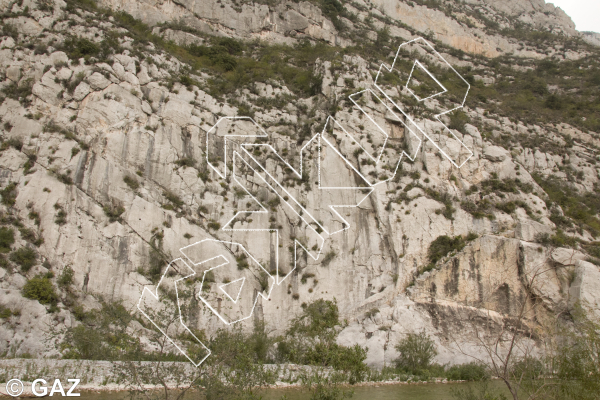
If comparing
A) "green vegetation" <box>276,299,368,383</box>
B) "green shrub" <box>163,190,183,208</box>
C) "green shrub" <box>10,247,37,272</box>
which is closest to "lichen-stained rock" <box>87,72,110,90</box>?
"green shrub" <box>163,190,183,208</box>

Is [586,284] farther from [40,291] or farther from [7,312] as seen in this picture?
[7,312]

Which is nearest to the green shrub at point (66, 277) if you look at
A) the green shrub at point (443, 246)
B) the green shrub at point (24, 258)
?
the green shrub at point (24, 258)

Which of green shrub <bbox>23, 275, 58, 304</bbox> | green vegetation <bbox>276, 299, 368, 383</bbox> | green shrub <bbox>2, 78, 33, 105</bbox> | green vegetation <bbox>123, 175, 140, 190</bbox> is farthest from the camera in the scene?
green shrub <bbox>2, 78, 33, 105</bbox>

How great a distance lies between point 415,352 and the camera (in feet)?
79.0

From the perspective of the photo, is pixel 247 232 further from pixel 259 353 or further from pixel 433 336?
pixel 433 336

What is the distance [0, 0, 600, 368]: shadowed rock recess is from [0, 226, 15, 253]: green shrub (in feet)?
0.24

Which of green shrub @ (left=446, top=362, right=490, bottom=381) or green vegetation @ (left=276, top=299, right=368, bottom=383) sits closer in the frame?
green vegetation @ (left=276, top=299, right=368, bottom=383)

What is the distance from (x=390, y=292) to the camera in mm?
26500

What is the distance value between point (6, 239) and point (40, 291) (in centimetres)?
428

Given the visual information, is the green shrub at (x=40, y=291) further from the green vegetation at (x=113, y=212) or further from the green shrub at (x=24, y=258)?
the green vegetation at (x=113, y=212)

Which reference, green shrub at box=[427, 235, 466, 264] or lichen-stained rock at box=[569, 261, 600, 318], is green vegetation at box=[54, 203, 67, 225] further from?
lichen-stained rock at box=[569, 261, 600, 318]

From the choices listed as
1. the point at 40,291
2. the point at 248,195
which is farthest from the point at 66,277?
the point at 248,195

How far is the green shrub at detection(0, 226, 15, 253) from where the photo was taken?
75.3ft

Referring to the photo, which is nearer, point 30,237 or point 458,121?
point 30,237
